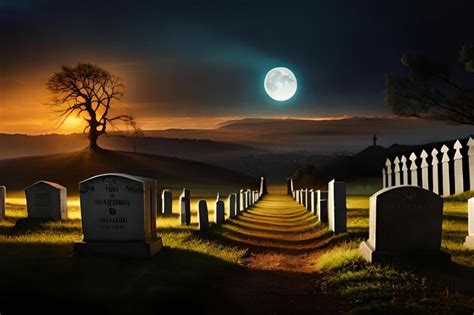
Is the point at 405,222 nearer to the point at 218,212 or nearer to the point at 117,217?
the point at 117,217

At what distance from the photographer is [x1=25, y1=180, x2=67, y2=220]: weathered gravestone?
23.6m

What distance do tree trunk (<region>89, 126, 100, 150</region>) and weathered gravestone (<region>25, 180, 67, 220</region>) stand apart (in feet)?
160

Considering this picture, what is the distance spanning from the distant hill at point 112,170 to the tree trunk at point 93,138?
84 centimetres

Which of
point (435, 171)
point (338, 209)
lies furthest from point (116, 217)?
point (435, 171)

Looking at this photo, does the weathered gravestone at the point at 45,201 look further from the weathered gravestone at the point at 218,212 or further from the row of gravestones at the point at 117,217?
the row of gravestones at the point at 117,217

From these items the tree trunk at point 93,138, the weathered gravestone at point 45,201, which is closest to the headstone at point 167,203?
the weathered gravestone at point 45,201

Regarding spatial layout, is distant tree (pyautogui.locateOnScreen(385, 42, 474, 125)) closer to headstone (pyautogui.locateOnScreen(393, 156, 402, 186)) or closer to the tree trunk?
headstone (pyautogui.locateOnScreen(393, 156, 402, 186))

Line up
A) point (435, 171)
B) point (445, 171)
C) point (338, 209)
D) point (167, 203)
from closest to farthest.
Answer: point (338, 209)
point (167, 203)
point (445, 171)
point (435, 171)

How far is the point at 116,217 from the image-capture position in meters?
14.3

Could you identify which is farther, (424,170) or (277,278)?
(424,170)

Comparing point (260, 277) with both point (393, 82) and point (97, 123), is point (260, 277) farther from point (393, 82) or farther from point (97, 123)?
point (97, 123)

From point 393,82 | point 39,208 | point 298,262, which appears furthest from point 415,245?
point 393,82

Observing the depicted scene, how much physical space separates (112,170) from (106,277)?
55.7 m

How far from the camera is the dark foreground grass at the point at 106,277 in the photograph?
394 inches
